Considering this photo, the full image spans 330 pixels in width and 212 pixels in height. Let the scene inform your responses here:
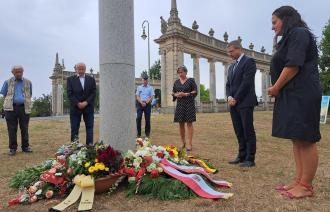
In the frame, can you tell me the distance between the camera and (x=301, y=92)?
380 cm

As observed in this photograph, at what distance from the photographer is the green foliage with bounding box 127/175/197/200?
3957 millimetres

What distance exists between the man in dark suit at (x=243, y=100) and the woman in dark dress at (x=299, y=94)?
70.4 inches

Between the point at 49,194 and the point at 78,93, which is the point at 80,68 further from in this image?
the point at 49,194

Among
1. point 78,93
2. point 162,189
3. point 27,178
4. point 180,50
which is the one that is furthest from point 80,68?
point 180,50

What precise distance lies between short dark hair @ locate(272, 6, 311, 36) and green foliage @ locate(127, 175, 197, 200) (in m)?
2.02

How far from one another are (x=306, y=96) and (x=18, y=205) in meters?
3.22

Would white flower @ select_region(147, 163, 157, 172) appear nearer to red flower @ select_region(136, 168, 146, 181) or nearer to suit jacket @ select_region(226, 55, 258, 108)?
red flower @ select_region(136, 168, 146, 181)

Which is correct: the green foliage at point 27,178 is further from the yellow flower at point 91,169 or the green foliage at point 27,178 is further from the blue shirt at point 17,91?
the blue shirt at point 17,91

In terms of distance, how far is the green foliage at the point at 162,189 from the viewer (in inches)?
156

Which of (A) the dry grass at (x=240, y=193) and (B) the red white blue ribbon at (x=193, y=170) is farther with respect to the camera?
(B) the red white blue ribbon at (x=193, y=170)

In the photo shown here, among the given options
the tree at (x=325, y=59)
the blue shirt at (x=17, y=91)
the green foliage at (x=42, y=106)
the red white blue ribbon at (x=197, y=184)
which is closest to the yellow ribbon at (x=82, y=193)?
the red white blue ribbon at (x=197, y=184)

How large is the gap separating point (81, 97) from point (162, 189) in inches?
157

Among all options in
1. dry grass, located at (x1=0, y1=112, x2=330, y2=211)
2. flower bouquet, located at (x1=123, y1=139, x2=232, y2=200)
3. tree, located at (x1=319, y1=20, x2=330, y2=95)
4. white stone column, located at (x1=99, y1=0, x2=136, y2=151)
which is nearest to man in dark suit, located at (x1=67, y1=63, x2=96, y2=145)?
dry grass, located at (x1=0, y1=112, x2=330, y2=211)

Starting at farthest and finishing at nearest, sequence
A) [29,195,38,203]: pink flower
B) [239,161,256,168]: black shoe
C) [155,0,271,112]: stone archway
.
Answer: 1. [155,0,271,112]: stone archway
2. [239,161,256,168]: black shoe
3. [29,195,38,203]: pink flower
